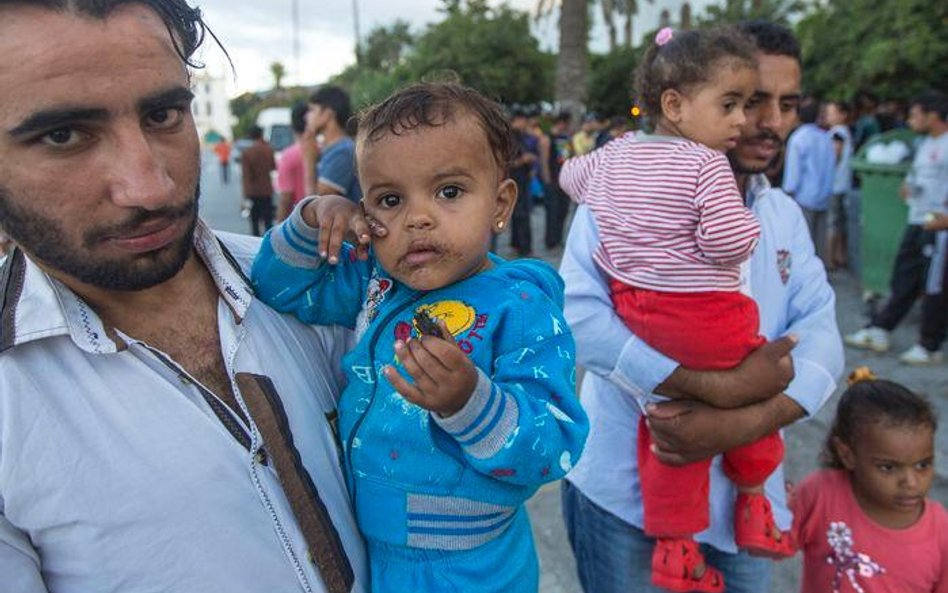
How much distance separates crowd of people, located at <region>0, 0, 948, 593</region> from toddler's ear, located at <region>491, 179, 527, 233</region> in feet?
0.04

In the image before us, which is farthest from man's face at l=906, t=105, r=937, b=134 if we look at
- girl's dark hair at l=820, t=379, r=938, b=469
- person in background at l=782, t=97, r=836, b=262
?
girl's dark hair at l=820, t=379, r=938, b=469

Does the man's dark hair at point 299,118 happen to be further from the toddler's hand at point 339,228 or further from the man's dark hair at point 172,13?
the toddler's hand at point 339,228

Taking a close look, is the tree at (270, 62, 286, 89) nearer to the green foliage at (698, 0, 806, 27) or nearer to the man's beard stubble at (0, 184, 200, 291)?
the green foliage at (698, 0, 806, 27)

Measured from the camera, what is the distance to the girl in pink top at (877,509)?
2275mm

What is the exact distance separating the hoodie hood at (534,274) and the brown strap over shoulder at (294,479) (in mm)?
509

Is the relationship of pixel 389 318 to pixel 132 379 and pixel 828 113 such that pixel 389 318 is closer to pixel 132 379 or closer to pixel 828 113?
pixel 132 379

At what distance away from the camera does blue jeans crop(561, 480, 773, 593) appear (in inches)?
79.2

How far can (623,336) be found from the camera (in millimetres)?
1876

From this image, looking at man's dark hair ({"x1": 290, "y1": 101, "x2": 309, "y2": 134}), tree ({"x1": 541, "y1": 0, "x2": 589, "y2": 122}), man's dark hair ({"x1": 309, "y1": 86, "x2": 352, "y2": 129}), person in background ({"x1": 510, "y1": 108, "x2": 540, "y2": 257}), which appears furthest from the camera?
tree ({"x1": 541, "y1": 0, "x2": 589, "y2": 122})

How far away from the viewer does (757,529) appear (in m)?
1.93

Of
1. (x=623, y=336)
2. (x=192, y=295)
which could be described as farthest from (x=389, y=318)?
(x=623, y=336)

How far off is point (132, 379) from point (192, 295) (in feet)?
0.86

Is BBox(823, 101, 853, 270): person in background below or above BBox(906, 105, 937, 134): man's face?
below

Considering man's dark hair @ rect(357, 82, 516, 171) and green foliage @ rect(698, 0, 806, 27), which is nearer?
man's dark hair @ rect(357, 82, 516, 171)
